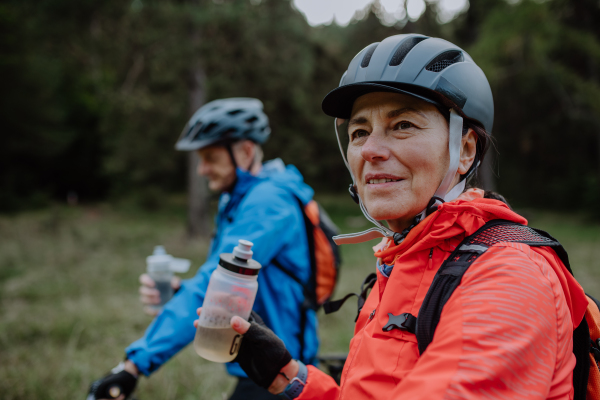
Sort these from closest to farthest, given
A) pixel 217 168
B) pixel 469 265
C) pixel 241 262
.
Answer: pixel 469 265, pixel 241 262, pixel 217 168

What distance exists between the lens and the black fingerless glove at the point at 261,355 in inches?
66.7

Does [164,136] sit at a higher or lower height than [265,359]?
lower

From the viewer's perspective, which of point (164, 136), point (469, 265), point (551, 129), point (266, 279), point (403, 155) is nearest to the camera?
point (469, 265)

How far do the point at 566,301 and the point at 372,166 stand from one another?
758 millimetres

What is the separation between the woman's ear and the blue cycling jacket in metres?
1.22

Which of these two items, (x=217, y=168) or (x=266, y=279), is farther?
(x=217, y=168)

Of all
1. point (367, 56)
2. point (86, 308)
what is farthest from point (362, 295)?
point (86, 308)

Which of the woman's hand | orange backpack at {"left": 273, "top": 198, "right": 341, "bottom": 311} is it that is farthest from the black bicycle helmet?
orange backpack at {"left": 273, "top": 198, "right": 341, "bottom": 311}

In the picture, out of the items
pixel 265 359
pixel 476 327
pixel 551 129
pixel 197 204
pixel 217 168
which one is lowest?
pixel 197 204

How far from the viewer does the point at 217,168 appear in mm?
3400

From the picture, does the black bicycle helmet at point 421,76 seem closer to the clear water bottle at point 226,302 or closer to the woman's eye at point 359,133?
the woman's eye at point 359,133

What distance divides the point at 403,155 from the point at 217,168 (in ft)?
7.13

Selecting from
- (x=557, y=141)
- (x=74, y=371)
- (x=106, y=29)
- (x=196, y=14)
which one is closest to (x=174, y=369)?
(x=74, y=371)

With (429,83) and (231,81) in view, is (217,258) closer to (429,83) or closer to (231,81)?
(429,83)
